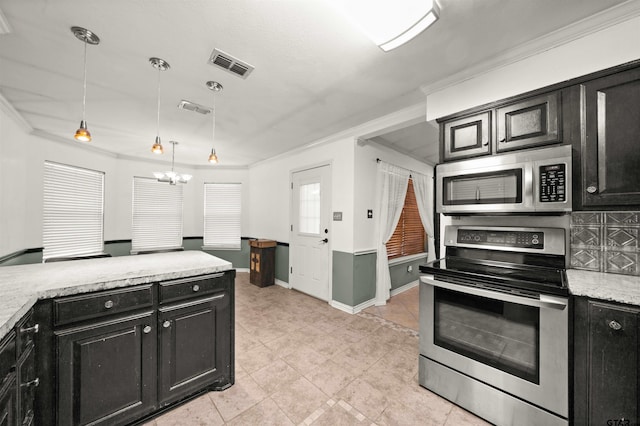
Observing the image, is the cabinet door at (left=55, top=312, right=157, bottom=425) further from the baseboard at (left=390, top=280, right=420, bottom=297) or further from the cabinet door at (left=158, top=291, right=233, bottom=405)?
the baseboard at (left=390, top=280, right=420, bottom=297)

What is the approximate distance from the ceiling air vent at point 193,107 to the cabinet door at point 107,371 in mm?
2300

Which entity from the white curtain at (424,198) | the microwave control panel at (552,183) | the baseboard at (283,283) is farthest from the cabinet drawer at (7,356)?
the white curtain at (424,198)

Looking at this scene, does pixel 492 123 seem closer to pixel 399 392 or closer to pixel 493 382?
pixel 493 382

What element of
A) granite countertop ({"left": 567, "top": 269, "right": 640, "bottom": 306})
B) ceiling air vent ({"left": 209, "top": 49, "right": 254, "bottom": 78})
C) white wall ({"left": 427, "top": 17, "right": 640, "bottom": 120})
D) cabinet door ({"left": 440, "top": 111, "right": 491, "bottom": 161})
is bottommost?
granite countertop ({"left": 567, "top": 269, "right": 640, "bottom": 306})

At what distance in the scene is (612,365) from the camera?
1287 millimetres

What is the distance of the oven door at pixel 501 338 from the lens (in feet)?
4.73

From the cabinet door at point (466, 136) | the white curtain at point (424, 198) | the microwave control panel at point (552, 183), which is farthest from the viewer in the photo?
the white curtain at point (424, 198)

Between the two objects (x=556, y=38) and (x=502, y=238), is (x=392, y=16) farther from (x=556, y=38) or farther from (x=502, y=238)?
(x=502, y=238)

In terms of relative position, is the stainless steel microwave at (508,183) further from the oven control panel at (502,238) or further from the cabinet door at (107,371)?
the cabinet door at (107,371)

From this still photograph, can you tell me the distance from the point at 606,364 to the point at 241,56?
3086mm

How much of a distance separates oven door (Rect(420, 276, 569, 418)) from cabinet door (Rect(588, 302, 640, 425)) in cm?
11

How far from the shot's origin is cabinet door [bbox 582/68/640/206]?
150cm

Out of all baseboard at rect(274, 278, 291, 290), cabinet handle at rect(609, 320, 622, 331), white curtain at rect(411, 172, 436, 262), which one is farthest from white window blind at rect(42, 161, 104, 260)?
cabinet handle at rect(609, 320, 622, 331)

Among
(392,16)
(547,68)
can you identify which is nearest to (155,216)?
(392,16)
